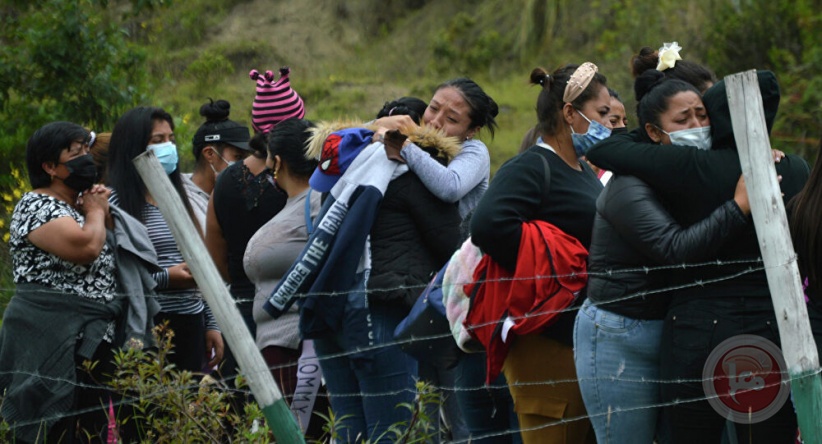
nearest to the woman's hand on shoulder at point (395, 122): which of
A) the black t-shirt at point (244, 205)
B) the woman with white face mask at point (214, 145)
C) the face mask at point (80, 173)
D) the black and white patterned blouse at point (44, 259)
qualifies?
the black t-shirt at point (244, 205)

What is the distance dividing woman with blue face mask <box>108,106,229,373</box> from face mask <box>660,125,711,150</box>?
2779mm

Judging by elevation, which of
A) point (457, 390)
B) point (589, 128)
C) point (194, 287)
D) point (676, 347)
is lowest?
point (194, 287)

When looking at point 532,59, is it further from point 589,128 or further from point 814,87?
point 589,128

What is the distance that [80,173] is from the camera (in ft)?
17.2

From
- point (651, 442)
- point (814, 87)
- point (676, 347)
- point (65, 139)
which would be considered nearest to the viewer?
point (676, 347)

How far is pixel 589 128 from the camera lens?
4383 millimetres

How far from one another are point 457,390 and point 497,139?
12.8 meters

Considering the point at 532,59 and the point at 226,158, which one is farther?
the point at 532,59

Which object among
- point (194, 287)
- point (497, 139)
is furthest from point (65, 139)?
point (497, 139)

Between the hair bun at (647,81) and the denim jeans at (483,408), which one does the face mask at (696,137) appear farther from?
the denim jeans at (483,408)

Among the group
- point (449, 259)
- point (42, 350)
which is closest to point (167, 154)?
point (42, 350)

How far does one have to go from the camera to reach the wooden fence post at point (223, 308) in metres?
3.75

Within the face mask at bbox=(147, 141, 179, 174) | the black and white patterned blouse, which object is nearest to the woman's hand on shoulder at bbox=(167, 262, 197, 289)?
the face mask at bbox=(147, 141, 179, 174)

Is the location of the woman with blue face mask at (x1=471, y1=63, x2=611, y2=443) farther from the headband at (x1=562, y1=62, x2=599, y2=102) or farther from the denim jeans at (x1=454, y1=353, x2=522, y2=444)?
the denim jeans at (x1=454, y1=353, x2=522, y2=444)
